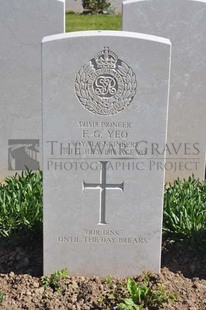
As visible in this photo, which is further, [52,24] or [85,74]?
[52,24]

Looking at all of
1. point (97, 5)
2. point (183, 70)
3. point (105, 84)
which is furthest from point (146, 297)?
point (97, 5)

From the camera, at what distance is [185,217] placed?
4348 millimetres

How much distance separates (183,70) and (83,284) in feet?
8.11

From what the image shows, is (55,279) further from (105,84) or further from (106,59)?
(106,59)

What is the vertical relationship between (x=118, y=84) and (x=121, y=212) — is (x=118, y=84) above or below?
above

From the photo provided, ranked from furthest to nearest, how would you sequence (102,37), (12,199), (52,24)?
(52,24)
(12,199)
(102,37)

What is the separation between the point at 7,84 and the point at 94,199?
6.89ft

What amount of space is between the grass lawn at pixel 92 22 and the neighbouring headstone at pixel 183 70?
7.14 m

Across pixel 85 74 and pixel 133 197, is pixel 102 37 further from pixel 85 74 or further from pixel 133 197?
pixel 133 197

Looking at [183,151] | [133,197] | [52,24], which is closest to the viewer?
[133,197]

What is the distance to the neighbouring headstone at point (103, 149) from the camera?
358 centimetres

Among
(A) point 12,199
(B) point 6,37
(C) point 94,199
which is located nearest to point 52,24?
(B) point 6,37

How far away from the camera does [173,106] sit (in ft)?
18.5

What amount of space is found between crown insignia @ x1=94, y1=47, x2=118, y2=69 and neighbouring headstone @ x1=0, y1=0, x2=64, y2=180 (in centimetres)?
190
